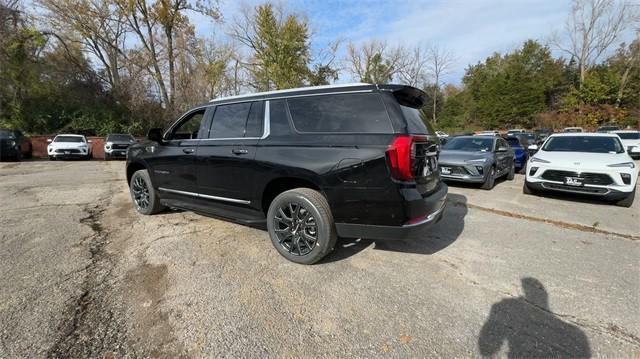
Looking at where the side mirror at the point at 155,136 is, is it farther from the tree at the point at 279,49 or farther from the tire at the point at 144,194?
the tree at the point at 279,49

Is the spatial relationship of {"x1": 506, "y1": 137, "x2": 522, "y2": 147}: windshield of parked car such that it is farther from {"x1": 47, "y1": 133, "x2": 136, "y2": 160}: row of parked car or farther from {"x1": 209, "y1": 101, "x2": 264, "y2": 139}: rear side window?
{"x1": 47, "y1": 133, "x2": 136, "y2": 160}: row of parked car

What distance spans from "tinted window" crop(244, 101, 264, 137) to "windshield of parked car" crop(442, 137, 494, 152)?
6.66 metres

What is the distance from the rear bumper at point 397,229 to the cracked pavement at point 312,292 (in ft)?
1.41

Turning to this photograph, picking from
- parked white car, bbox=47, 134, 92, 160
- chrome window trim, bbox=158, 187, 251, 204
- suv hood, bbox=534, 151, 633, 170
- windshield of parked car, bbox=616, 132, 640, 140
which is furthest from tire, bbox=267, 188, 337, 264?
windshield of parked car, bbox=616, 132, 640, 140

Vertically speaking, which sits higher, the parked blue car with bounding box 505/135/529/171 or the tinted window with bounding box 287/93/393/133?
the tinted window with bounding box 287/93/393/133

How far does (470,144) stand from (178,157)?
7637 mm

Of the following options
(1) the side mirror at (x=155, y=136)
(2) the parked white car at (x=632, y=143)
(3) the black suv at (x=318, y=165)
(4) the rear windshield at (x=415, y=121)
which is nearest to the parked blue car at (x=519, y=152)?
(2) the parked white car at (x=632, y=143)

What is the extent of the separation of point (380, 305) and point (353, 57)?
38.9 meters

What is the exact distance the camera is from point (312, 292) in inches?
105

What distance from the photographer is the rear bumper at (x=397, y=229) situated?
2.77 metres

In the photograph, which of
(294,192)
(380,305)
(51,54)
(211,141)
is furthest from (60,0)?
(380,305)

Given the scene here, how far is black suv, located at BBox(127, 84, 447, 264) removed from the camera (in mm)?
2723

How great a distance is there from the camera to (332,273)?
9.85 ft

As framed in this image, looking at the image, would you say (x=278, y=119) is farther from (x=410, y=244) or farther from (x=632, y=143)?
(x=632, y=143)
